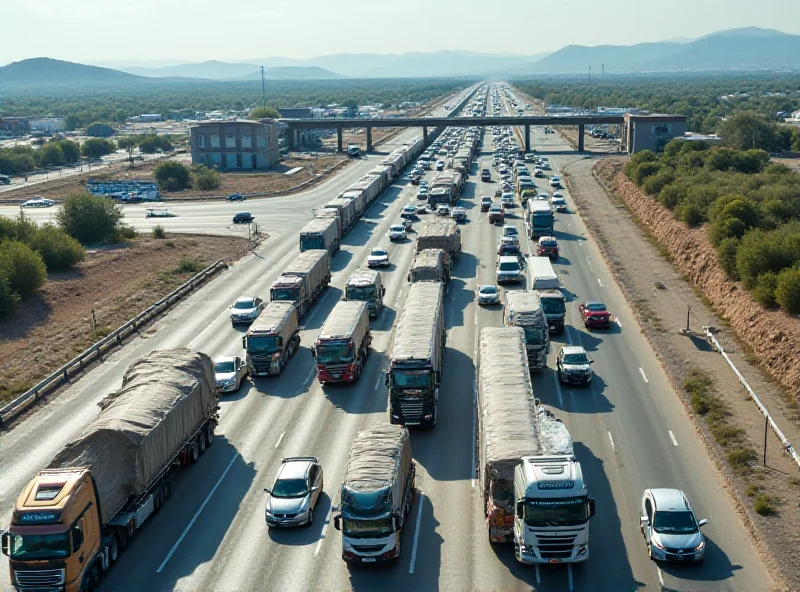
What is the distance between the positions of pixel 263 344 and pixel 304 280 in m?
11.0

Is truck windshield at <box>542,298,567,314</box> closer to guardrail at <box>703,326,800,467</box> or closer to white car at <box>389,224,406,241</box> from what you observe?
guardrail at <box>703,326,800,467</box>

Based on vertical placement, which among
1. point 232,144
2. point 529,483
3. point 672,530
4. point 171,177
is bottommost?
point 171,177

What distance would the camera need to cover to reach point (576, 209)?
9806cm

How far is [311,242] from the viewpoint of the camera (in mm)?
68062

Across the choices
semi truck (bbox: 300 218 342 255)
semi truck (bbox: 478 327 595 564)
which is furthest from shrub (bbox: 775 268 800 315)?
semi truck (bbox: 300 218 342 255)

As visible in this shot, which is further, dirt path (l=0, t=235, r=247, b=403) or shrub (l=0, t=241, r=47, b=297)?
shrub (l=0, t=241, r=47, b=297)

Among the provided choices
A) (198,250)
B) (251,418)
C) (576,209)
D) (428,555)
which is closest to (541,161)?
(576,209)

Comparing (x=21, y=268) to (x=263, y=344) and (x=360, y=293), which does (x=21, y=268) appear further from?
(x=263, y=344)

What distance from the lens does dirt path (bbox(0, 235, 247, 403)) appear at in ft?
163

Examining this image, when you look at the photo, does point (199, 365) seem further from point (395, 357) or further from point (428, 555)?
point (428, 555)

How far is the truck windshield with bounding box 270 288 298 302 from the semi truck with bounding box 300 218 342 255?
45.1 feet

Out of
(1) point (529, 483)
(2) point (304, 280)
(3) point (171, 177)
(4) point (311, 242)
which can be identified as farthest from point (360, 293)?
(3) point (171, 177)

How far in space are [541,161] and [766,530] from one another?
116997 millimetres

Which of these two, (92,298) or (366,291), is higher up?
(366,291)
